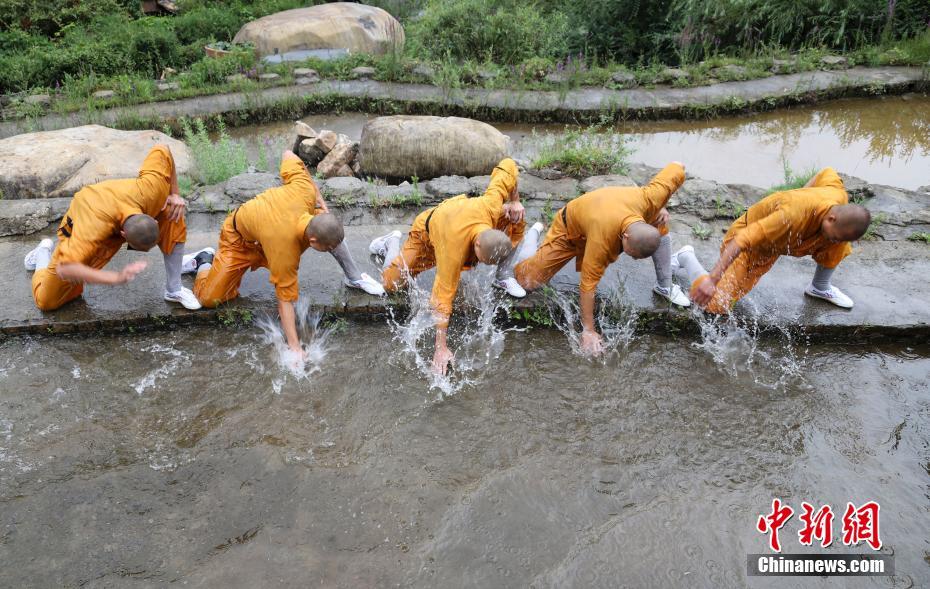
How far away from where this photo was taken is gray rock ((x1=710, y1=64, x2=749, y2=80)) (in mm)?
8898

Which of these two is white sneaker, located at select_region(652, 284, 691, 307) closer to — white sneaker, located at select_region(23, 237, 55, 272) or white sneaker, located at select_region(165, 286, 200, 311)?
white sneaker, located at select_region(165, 286, 200, 311)

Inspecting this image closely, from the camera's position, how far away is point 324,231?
11.8 feet

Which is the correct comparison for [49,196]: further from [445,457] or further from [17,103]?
[445,457]

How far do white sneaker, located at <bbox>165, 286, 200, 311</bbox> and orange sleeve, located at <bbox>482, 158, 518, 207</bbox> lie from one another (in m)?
2.24

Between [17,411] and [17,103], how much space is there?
7.31m

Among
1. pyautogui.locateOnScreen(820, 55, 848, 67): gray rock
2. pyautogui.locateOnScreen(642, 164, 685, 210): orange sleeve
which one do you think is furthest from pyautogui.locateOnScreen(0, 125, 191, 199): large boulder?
pyautogui.locateOnScreen(820, 55, 848, 67): gray rock

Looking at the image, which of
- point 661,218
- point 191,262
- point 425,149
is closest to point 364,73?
point 425,149

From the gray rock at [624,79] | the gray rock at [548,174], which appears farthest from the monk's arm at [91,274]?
the gray rock at [624,79]

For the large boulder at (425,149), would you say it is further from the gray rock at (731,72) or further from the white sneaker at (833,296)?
the gray rock at (731,72)

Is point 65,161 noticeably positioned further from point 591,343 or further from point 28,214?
point 591,343

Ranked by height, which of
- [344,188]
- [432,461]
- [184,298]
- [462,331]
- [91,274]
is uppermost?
[91,274]

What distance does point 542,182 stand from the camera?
622 centimetres

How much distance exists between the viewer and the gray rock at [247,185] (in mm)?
5766

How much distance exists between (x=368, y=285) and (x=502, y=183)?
4.12 ft
